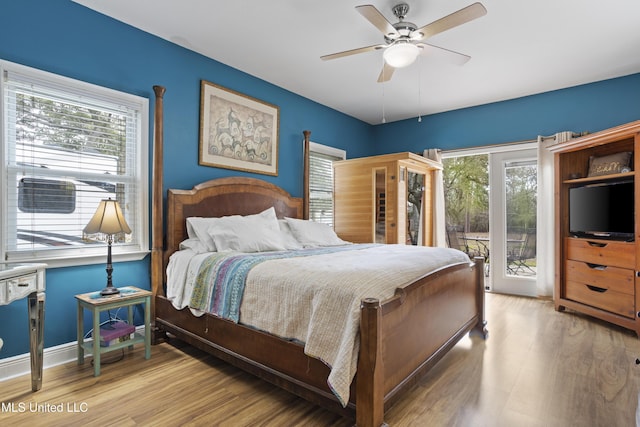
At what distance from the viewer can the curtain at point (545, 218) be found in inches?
166

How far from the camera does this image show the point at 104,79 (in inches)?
106

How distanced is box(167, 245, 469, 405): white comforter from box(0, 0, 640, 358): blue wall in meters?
1.08

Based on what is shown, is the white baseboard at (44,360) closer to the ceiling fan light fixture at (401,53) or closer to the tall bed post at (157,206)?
the tall bed post at (157,206)

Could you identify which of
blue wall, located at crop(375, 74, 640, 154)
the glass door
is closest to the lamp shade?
blue wall, located at crop(375, 74, 640, 154)

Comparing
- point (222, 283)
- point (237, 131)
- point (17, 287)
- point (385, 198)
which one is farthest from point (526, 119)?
point (17, 287)

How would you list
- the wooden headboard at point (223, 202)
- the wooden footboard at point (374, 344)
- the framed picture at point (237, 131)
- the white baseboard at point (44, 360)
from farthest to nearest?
the framed picture at point (237, 131)
the wooden headboard at point (223, 202)
the white baseboard at point (44, 360)
the wooden footboard at point (374, 344)

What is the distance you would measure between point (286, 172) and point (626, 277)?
12.0ft

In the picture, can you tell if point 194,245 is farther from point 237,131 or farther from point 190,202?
point 237,131

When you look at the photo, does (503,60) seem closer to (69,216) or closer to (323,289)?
(323,289)

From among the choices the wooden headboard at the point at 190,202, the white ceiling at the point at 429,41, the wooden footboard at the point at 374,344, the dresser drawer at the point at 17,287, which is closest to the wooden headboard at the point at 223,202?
the wooden headboard at the point at 190,202

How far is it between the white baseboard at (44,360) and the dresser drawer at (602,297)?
4532mm

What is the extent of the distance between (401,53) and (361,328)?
1916 millimetres

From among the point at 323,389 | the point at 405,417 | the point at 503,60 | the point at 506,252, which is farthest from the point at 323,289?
the point at 506,252

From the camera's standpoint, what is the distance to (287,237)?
137 inches
